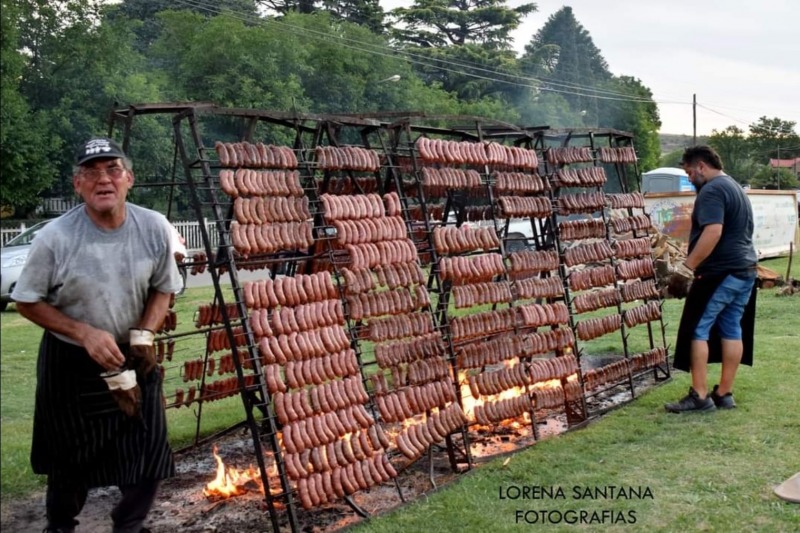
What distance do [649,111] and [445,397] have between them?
5730 centimetres

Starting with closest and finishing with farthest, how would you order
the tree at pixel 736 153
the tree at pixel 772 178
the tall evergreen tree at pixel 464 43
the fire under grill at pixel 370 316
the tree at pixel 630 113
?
the fire under grill at pixel 370 316
the tree at pixel 772 178
the tree at pixel 736 153
the tall evergreen tree at pixel 464 43
the tree at pixel 630 113

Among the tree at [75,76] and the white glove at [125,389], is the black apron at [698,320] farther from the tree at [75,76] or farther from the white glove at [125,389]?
the tree at [75,76]

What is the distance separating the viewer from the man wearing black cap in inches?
131

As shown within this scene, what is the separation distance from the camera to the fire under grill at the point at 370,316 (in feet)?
14.5

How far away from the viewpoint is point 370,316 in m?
5.00

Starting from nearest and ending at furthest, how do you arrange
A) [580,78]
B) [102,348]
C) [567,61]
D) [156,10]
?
[102,348], [156,10], [580,78], [567,61]

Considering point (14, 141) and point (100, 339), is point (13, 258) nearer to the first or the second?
point (14, 141)

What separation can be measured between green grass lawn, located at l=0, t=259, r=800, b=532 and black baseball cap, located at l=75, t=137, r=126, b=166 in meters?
0.75

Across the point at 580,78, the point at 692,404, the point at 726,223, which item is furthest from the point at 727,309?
the point at 580,78

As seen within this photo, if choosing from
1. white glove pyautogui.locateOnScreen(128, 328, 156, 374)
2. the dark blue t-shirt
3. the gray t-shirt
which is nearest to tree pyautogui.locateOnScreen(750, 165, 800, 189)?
the dark blue t-shirt

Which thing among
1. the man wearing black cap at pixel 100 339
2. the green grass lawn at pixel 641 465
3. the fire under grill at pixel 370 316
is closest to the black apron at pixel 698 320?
the green grass lawn at pixel 641 465

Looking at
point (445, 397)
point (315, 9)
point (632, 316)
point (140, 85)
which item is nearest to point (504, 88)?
point (315, 9)

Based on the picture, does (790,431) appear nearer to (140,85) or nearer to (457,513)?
(457,513)

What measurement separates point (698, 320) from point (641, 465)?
1739mm
